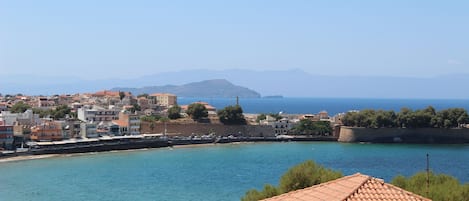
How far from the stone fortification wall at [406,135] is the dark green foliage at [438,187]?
4467cm

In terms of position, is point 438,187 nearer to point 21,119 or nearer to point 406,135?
point 21,119

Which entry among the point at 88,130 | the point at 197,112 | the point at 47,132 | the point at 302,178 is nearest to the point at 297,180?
the point at 302,178

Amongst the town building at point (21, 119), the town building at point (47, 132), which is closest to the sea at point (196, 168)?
the town building at point (47, 132)

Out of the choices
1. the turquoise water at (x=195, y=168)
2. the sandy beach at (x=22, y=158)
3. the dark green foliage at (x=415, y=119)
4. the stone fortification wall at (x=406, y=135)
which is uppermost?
the dark green foliage at (x=415, y=119)

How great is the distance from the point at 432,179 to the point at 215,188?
13.5 metres

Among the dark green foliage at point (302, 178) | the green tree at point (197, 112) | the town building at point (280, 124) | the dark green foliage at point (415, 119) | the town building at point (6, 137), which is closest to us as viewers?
the dark green foliage at point (302, 178)

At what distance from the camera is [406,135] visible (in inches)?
2496

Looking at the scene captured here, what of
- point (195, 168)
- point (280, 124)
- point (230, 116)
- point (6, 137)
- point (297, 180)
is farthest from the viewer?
point (280, 124)

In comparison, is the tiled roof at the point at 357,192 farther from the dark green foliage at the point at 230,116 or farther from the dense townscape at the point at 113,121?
the dark green foliage at the point at 230,116

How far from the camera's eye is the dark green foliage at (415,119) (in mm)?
63281

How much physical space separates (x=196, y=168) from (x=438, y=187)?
78.6ft

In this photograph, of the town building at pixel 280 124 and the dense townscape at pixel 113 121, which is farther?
the town building at pixel 280 124

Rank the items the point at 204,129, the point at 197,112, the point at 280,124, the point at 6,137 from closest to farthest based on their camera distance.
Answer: the point at 6,137 → the point at 204,129 → the point at 197,112 → the point at 280,124


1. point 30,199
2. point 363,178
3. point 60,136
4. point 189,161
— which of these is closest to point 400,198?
point 363,178
